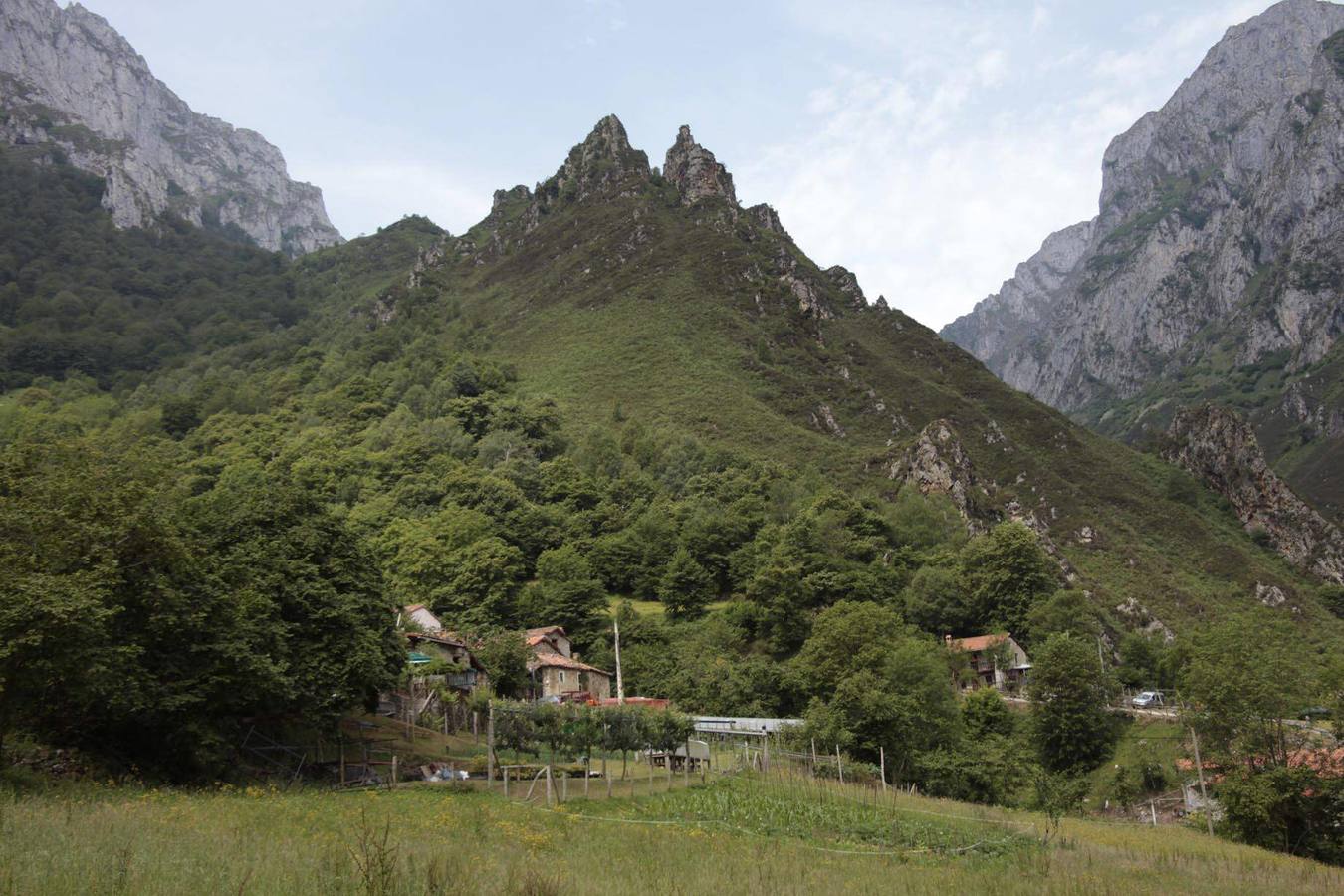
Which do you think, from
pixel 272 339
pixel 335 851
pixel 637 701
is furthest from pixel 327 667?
pixel 272 339

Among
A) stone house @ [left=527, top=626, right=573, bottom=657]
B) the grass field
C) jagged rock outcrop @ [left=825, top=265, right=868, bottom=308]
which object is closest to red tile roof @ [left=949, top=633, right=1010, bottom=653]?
stone house @ [left=527, top=626, right=573, bottom=657]

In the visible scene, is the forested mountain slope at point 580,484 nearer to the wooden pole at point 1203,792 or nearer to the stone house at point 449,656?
the stone house at point 449,656

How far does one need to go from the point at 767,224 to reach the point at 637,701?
488 ft

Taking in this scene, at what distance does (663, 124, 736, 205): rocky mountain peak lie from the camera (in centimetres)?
17850

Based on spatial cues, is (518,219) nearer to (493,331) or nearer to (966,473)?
(493,331)

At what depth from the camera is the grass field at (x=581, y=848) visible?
1191 centimetres

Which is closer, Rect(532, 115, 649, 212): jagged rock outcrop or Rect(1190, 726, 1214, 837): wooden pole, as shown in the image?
Rect(1190, 726, 1214, 837): wooden pole

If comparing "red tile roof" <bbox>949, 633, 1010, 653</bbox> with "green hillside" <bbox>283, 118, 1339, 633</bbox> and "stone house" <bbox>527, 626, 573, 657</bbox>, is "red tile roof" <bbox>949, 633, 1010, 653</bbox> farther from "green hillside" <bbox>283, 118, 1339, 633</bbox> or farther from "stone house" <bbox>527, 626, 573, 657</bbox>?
"stone house" <bbox>527, 626, 573, 657</bbox>

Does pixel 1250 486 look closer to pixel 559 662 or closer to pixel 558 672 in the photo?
pixel 559 662

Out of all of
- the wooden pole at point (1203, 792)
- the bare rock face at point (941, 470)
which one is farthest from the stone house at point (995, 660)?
the bare rock face at point (941, 470)

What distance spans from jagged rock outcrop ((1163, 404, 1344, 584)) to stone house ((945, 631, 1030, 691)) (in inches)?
2653

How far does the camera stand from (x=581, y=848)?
17.6 metres

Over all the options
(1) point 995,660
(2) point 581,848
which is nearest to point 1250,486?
(1) point 995,660

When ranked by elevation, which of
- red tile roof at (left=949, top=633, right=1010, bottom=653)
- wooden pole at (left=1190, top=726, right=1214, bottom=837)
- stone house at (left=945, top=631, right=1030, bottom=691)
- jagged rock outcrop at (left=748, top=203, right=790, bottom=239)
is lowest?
Result: wooden pole at (left=1190, top=726, right=1214, bottom=837)
